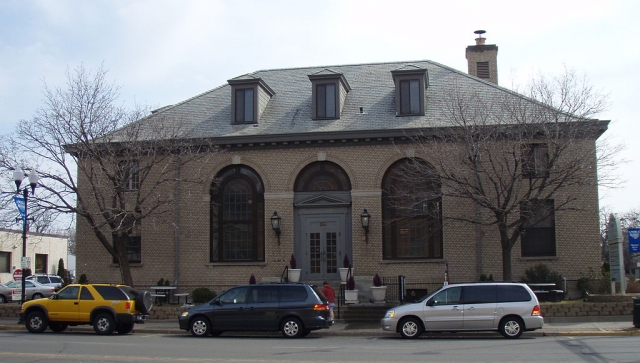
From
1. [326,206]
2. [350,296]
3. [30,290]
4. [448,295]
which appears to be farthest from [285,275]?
[30,290]

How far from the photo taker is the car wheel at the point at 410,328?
720 inches

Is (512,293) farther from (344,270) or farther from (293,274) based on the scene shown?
(293,274)

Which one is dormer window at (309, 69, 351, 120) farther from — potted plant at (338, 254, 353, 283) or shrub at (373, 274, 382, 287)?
shrub at (373, 274, 382, 287)

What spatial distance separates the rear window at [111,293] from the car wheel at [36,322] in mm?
1789

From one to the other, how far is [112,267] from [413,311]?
1558 centimetres

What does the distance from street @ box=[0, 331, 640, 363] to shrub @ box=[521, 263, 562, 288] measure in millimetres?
7152

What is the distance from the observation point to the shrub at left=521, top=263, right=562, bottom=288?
2527cm

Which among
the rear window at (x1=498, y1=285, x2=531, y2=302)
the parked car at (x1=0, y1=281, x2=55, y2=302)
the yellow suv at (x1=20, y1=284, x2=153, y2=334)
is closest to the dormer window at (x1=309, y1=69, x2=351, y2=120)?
the yellow suv at (x1=20, y1=284, x2=153, y2=334)

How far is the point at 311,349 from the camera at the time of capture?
15.4 metres

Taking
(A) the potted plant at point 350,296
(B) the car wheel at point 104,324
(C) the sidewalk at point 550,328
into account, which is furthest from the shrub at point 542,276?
(B) the car wheel at point 104,324

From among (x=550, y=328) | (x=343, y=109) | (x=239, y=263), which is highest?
(x=343, y=109)

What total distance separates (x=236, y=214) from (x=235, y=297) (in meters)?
9.64

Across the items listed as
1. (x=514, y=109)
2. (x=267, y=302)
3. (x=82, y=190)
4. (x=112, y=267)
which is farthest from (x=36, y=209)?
(x=514, y=109)

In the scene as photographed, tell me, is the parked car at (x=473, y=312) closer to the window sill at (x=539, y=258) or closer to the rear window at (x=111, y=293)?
the rear window at (x=111, y=293)
